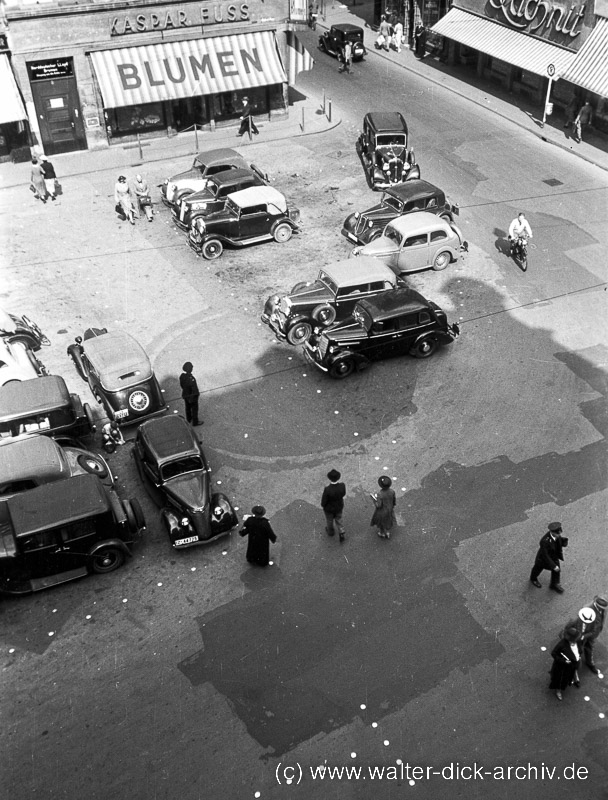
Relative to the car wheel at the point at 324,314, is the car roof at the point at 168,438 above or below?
above

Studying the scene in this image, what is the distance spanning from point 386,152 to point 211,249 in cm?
820

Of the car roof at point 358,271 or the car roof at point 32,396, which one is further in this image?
the car roof at point 358,271

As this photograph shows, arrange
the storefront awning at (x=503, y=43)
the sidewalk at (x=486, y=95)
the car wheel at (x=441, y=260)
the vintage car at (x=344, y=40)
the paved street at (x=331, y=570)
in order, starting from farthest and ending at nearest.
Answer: the vintage car at (x=344, y=40) < the storefront awning at (x=503, y=43) < the sidewalk at (x=486, y=95) < the car wheel at (x=441, y=260) < the paved street at (x=331, y=570)

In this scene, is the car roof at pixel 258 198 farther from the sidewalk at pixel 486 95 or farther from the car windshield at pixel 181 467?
the sidewalk at pixel 486 95

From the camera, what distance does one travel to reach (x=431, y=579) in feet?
43.6

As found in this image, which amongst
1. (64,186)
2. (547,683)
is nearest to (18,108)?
(64,186)

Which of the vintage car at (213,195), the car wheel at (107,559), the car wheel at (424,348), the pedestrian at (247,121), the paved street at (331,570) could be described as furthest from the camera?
the pedestrian at (247,121)

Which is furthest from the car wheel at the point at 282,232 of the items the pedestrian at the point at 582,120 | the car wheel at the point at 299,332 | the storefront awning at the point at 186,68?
the pedestrian at the point at 582,120

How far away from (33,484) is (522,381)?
1091 centimetres

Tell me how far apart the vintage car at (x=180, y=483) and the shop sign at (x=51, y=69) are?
63.3ft

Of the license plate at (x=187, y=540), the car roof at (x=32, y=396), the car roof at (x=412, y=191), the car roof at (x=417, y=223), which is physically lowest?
the license plate at (x=187, y=540)

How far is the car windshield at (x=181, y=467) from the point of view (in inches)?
558

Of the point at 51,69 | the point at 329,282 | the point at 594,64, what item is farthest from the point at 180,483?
the point at 594,64

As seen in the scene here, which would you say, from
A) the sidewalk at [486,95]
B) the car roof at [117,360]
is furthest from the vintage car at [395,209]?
the car roof at [117,360]
